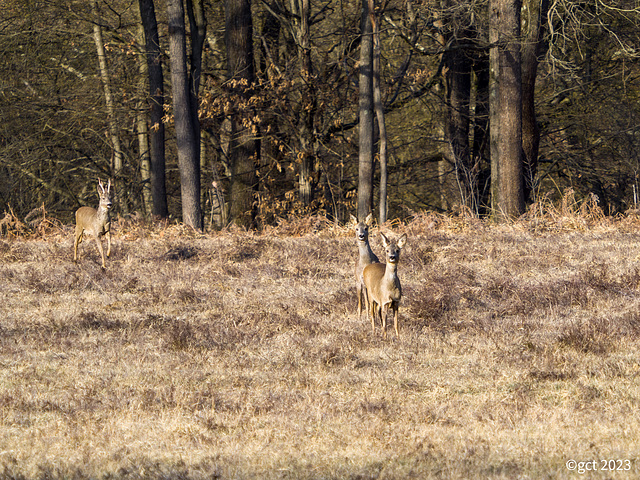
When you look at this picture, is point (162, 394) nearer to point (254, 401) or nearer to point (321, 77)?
point (254, 401)

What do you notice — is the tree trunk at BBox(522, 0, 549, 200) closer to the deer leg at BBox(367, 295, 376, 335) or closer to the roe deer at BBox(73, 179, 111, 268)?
the roe deer at BBox(73, 179, 111, 268)

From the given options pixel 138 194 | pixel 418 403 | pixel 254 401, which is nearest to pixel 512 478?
pixel 418 403

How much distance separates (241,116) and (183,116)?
290 cm

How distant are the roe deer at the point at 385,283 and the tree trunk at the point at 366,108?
10.9 m

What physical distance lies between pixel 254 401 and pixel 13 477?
1.94 metres

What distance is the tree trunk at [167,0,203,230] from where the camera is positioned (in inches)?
726

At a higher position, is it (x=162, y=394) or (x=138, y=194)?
(x=138, y=194)

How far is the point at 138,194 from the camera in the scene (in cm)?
2834

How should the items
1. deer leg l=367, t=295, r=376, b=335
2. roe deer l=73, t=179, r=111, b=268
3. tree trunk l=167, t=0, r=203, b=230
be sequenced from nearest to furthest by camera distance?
1. deer leg l=367, t=295, r=376, b=335
2. roe deer l=73, t=179, r=111, b=268
3. tree trunk l=167, t=0, r=203, b=230

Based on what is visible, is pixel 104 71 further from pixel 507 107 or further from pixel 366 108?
pixel 507 107

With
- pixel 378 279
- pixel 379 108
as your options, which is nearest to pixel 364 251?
pixel 378 279

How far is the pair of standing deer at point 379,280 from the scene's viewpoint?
7.73 m

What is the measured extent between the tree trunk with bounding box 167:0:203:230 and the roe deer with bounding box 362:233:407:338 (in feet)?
34.7


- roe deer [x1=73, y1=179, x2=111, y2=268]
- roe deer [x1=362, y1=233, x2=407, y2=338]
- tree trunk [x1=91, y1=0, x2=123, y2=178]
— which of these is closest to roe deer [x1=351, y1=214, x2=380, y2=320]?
roe deer [x1=362, y1=233, x2=407, y2=338]
